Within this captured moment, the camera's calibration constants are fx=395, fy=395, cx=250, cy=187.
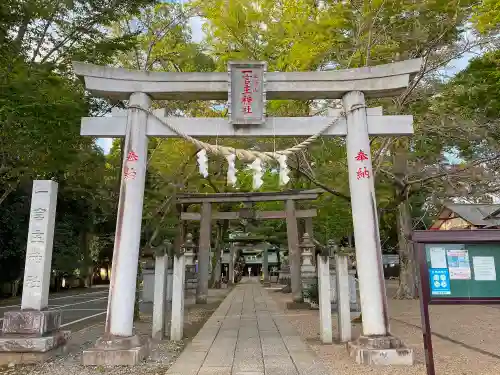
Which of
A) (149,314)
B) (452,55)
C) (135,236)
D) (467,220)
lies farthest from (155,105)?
(467,220)

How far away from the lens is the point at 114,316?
580 cm

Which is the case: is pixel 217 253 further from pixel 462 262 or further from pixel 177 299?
pixel 462 262

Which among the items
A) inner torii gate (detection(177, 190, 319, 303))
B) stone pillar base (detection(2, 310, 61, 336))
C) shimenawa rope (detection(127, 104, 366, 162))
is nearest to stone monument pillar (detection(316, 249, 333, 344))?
shimenawa rope (detection(127, 104, 366, 162))

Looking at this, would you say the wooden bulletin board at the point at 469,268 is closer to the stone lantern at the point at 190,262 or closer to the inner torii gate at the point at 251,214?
the inner torii gate at the point at 251,214

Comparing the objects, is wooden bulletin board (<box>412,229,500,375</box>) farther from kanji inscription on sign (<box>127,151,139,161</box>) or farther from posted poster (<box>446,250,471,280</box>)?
kanji inscription on sign (<box>127,151,139,161</box>)

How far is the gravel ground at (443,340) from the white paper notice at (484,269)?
5.49ft

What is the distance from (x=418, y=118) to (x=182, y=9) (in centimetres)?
746

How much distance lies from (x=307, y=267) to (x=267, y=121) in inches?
377

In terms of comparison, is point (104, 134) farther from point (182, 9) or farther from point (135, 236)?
point (182, 9)

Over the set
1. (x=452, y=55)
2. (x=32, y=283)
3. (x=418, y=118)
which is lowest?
(x=32, y=283)

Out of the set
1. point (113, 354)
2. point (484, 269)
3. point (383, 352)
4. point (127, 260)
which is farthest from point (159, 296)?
point (484, 269)

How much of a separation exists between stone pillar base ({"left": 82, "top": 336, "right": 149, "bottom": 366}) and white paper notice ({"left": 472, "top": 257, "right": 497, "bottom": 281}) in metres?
4.51

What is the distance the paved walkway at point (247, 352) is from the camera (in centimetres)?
531

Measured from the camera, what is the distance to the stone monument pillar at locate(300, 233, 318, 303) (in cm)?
1429
